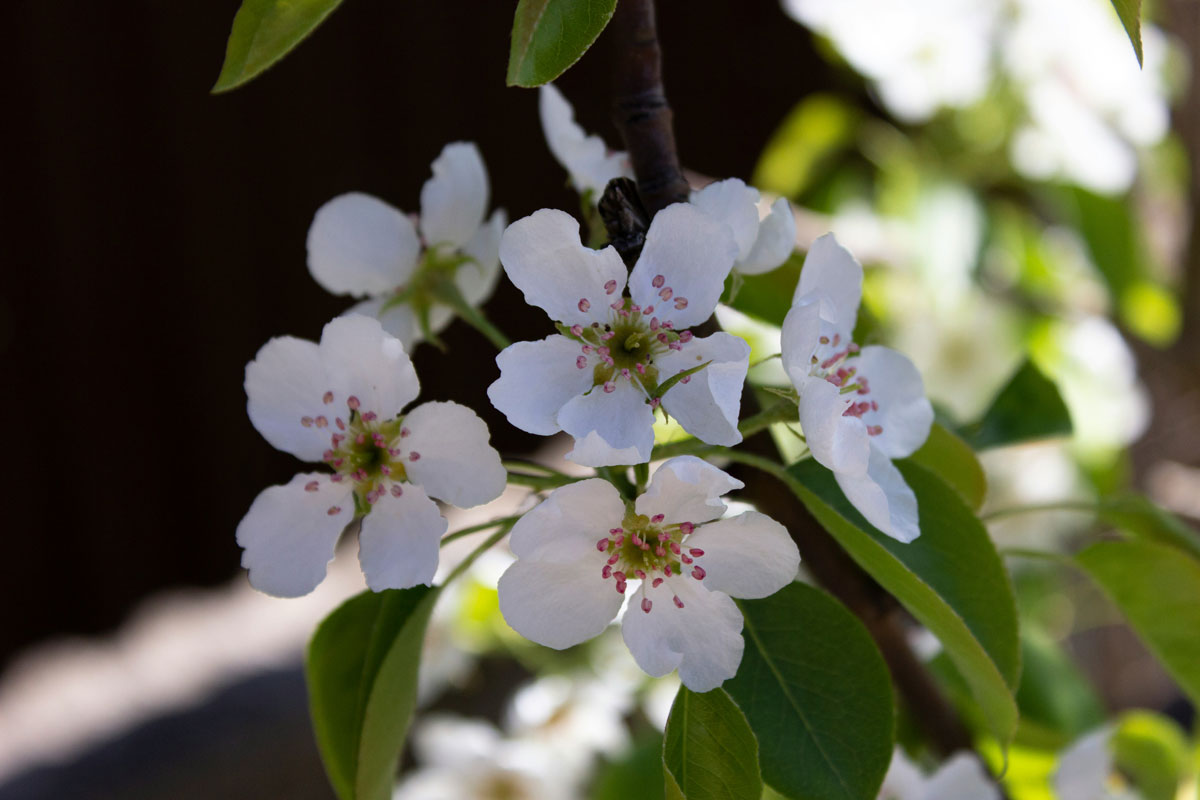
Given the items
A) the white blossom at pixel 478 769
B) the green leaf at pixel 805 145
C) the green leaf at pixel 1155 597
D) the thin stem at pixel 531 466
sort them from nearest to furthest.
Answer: the thin stem at pixel 531 466, the green leaf at pixel 1155 597, the white blossom at pixel 478 769, the green leaf at pixel 805 145

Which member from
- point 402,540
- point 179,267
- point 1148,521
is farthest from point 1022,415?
point 179,267

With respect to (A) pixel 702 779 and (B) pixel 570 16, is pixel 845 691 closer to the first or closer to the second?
(A) pixel 702 779

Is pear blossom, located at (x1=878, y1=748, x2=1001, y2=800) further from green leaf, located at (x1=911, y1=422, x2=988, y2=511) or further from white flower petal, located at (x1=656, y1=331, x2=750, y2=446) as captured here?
white flower petal, located at (x1=656, y1=331, x2=750, y2=446)

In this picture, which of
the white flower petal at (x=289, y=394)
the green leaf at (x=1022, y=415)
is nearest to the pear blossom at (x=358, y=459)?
the white flower petal at (x=289, y=394)

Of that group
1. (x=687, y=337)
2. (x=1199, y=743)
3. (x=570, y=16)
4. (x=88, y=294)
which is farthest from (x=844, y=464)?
(x=88, y=294)

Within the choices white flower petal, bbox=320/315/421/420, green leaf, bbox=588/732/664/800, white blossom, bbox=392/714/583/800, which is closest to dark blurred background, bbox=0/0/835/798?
white blossom, bbox=392/714/583/800

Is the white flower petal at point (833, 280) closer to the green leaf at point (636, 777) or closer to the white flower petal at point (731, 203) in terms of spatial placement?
the white flower petal at point (731, 203)

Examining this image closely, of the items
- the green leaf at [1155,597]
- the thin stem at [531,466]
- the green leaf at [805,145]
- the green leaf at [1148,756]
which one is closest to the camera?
the thin stem at [531,466]
